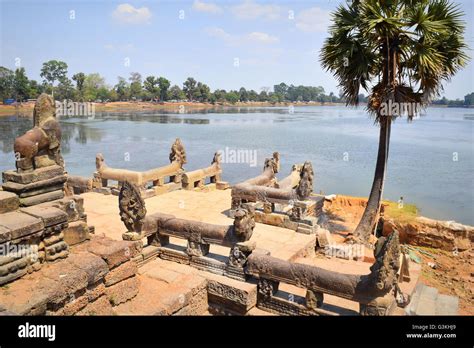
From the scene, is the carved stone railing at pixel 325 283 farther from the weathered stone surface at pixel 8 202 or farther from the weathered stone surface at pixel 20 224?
the weathered stone surface at pixel 8 202

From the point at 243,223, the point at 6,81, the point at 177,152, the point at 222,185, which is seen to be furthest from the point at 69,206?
the point at 6,81

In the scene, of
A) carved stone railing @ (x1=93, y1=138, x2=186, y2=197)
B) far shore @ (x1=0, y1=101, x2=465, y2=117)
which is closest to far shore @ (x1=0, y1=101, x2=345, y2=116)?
far shore @ (x1=0, y1=101, x2=465, y2=117)

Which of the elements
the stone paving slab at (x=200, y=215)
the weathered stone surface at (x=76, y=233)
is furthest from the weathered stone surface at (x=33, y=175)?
the stone paving slab at (x=200, y=215)

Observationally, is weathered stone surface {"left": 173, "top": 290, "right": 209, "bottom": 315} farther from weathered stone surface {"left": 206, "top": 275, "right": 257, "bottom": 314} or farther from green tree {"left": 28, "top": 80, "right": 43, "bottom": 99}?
green tree {"left": 28, "top": 80, "right": 43, "bottom": 99}

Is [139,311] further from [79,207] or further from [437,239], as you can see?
[437,239]

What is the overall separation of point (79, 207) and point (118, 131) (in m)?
40.3

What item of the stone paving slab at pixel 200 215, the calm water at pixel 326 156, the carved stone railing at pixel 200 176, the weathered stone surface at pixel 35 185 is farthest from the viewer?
the calm water at pixel 326 156

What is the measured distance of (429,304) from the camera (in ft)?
20.2

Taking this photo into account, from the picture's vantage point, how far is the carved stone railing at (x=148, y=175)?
452 inches

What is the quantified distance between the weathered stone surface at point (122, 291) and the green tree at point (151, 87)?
252 feet

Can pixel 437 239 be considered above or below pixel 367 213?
below

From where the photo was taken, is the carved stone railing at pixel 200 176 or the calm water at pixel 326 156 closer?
the carved stone railing at pixel 200 176
